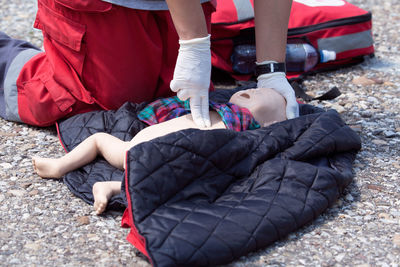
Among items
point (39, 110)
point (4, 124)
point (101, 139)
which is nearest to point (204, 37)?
point (101, 139)

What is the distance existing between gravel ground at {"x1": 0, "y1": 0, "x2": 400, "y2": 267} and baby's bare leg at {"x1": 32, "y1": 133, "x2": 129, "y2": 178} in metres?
0.05

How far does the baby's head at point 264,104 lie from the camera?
7.08ft

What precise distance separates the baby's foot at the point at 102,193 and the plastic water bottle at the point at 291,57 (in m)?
1.42

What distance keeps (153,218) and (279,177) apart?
0.49 meters

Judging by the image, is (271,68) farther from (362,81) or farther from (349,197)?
(362,81)

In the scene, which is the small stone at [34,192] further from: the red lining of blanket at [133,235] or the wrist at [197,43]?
the wrist at [197,43]

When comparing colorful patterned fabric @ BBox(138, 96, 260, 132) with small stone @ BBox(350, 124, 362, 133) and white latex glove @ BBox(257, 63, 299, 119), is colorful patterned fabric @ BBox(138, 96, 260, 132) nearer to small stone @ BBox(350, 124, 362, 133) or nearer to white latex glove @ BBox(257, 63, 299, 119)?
white latex glove @ BBox(257, 63, 299, 119)

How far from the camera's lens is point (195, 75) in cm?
203

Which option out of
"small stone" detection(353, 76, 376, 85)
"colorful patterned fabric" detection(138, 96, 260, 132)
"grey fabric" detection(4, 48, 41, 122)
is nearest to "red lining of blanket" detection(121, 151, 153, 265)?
"colorful patterned fabric" detection(138, 96, 260, 132)

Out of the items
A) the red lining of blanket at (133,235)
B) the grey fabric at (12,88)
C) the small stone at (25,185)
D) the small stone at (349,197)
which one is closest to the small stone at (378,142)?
the small stone at (349,197)

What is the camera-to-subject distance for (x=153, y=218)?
1615 millimetres

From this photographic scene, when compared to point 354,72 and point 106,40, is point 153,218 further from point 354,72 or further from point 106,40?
point 354,72

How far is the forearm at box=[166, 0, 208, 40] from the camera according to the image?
6.30ft

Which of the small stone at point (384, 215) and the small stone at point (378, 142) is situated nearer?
the small stone at point (384, 215)
